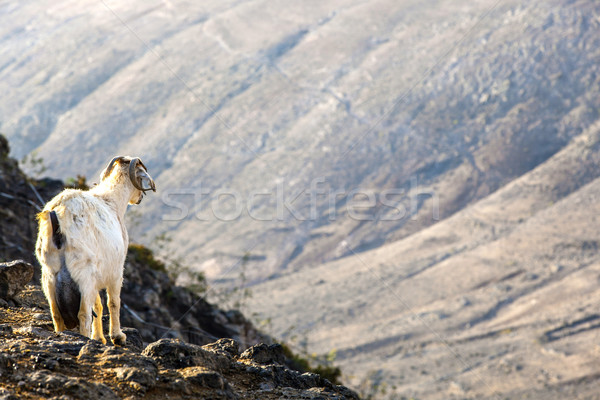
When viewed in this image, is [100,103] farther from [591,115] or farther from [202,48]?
[591,115]

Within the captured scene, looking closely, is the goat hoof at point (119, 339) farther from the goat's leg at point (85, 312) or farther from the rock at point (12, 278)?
the rock at point (12, 278)

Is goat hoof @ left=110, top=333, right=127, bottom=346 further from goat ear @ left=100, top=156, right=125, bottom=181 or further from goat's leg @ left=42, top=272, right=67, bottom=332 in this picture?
goat ear @ left=100, top=156, right=125, bottom=181

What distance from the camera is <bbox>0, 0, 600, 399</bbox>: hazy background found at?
3029 inches

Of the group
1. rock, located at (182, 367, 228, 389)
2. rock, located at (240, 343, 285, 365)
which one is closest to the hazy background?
rock, located at (240, 343, 285, 365)

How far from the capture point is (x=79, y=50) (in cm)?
17088

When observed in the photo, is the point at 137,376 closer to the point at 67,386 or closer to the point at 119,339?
the point at 67,386

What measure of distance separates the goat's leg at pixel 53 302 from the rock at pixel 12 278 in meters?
1.86

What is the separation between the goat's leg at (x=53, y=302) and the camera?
8117 millimetres

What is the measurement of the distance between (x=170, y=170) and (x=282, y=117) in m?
23.1

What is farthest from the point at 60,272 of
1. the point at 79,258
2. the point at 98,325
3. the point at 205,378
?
the point at 205,378

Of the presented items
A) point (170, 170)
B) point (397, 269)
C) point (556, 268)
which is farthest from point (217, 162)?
point (556, 268)

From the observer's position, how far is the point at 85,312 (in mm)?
8141

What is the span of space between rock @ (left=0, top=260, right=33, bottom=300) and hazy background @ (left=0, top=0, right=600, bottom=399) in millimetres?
55374

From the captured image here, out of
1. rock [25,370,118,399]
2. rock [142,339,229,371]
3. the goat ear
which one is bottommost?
rock [25,370,118,399]
